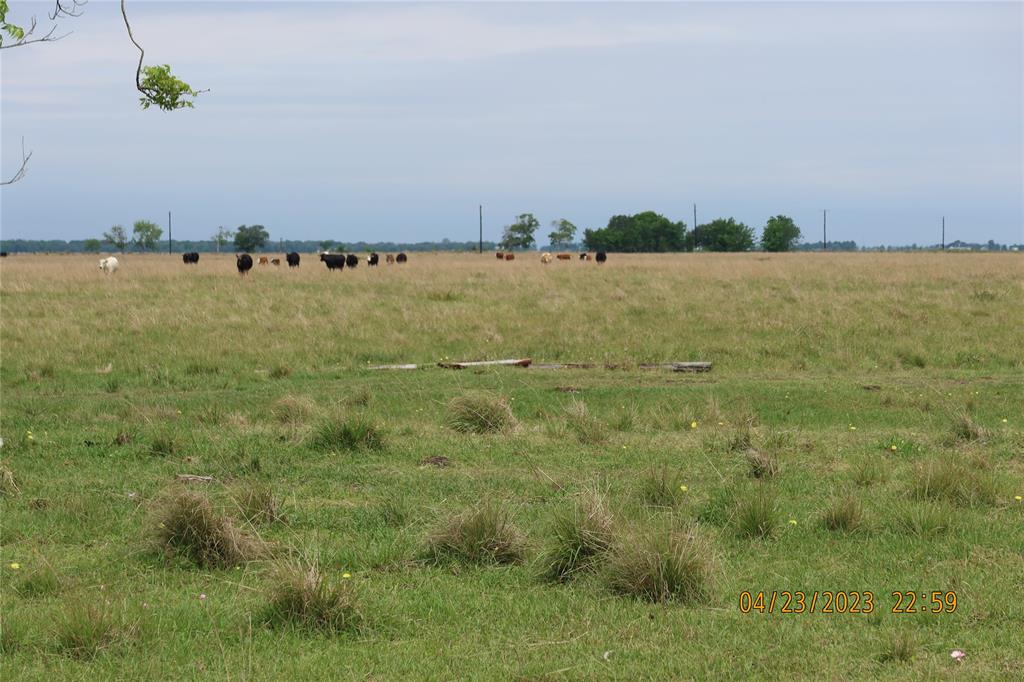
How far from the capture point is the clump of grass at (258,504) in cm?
797

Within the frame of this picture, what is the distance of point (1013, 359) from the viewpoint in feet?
67.2

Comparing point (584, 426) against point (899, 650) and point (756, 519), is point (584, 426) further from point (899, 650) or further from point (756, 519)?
point (899, 650)

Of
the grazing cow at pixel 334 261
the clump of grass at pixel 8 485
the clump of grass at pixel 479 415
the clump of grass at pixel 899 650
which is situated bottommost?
the clump of grass at pixel 899 650

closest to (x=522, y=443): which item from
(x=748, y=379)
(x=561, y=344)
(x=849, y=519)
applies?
(x=849, y=519)

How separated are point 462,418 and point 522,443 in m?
1.53

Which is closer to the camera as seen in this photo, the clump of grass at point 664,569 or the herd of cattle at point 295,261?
the clump of grass at point 664,569

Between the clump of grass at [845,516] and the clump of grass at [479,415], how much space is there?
508 cm

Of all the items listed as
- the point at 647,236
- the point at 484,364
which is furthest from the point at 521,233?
the point at 484,364

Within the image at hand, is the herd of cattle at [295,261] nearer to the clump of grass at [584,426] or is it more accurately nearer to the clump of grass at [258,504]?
the clump of grass at [584,426]

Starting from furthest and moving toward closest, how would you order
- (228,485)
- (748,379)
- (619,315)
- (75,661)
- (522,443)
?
(619,315)
(748,379)
(522,443)
(228,485)
(75,661)

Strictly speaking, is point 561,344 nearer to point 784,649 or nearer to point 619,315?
point 619,315

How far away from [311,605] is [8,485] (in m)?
4.71

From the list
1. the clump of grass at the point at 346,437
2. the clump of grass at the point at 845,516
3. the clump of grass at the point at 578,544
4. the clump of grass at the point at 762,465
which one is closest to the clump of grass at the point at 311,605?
the clump of grass at the point at 578,544

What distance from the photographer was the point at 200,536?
7.30 m
